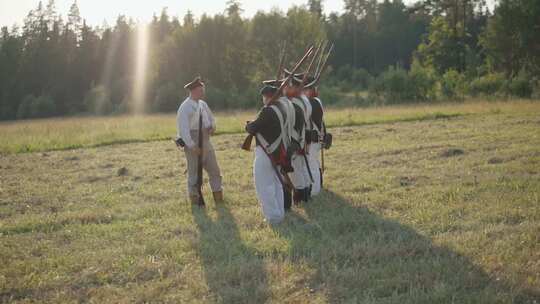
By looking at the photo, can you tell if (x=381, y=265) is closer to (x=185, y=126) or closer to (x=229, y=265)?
(x=229, y=265)

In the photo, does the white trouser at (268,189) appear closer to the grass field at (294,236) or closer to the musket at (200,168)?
the grass field at (294,236)

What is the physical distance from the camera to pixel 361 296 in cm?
548

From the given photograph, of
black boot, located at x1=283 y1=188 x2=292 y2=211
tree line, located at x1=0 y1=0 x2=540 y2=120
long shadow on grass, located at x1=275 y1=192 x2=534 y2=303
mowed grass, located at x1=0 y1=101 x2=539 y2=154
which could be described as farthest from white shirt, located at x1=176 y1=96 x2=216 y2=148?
tree line, located at x1=0 y1=0 x2=540 y2=120

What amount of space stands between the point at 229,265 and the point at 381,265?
5.63 ft

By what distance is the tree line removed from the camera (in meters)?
42.5

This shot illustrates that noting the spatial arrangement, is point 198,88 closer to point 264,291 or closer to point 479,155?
point 264,291

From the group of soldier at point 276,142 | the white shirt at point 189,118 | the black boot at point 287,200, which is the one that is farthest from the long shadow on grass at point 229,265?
the white shirt at point 189,118

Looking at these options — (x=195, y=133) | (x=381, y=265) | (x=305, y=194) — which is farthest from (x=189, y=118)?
(x=381, y=265)

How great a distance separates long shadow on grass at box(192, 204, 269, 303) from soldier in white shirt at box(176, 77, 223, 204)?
1607 mm

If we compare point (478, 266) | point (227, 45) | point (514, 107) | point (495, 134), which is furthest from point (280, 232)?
point (227, 45)

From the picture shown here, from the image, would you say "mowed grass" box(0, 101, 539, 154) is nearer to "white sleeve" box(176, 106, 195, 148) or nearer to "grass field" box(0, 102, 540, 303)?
"grass field" box(0, 102, 540, 303)

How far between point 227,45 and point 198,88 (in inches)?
2041

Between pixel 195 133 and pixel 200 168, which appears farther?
pixel 195 133

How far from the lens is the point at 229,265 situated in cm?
646
